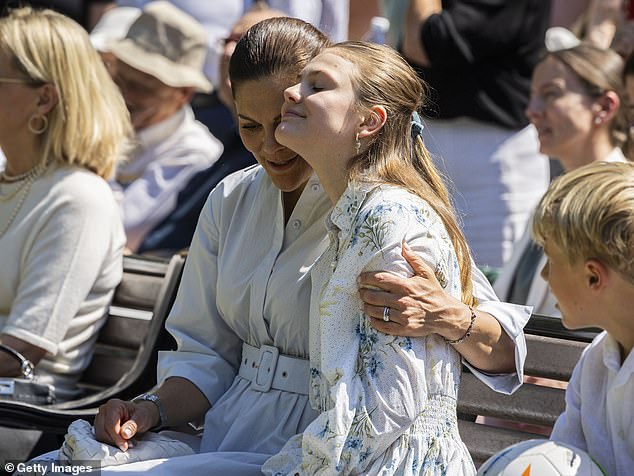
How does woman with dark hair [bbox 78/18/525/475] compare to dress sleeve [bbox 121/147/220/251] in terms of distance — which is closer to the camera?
woman with dark hair [bbox 78/18/525/475]

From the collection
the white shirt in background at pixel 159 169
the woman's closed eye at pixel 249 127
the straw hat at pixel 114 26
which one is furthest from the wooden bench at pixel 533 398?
the straw hat at pixel 114 26

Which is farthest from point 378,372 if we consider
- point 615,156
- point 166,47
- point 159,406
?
point 166,47

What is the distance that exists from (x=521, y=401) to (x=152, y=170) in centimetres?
304

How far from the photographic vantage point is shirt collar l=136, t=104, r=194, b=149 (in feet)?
19.2

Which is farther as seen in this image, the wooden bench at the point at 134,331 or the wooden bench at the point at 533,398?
the wooden bench at the point at 134,331

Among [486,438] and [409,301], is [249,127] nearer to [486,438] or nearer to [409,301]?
[409,301]

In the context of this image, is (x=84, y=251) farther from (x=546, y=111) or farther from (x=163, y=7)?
(x=163, y=7)

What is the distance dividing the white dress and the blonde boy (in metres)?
0.16

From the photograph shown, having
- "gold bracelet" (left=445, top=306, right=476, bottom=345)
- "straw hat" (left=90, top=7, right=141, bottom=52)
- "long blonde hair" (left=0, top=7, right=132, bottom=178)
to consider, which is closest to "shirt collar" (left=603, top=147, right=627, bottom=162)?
"long blonde hair" (left=0, top=7, right=132, bottom=178)

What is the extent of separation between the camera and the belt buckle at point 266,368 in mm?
2834

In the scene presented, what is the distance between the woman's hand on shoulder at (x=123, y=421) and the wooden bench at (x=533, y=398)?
0.87 m

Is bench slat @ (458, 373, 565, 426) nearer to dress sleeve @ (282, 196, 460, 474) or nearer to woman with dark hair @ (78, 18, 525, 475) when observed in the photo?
woman with dark hair @ (78, 18, 525, 475)

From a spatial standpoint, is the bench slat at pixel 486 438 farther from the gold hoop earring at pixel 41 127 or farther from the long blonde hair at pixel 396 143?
the gold hoop earring at pixel 41 127

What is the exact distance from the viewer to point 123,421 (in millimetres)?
2789
